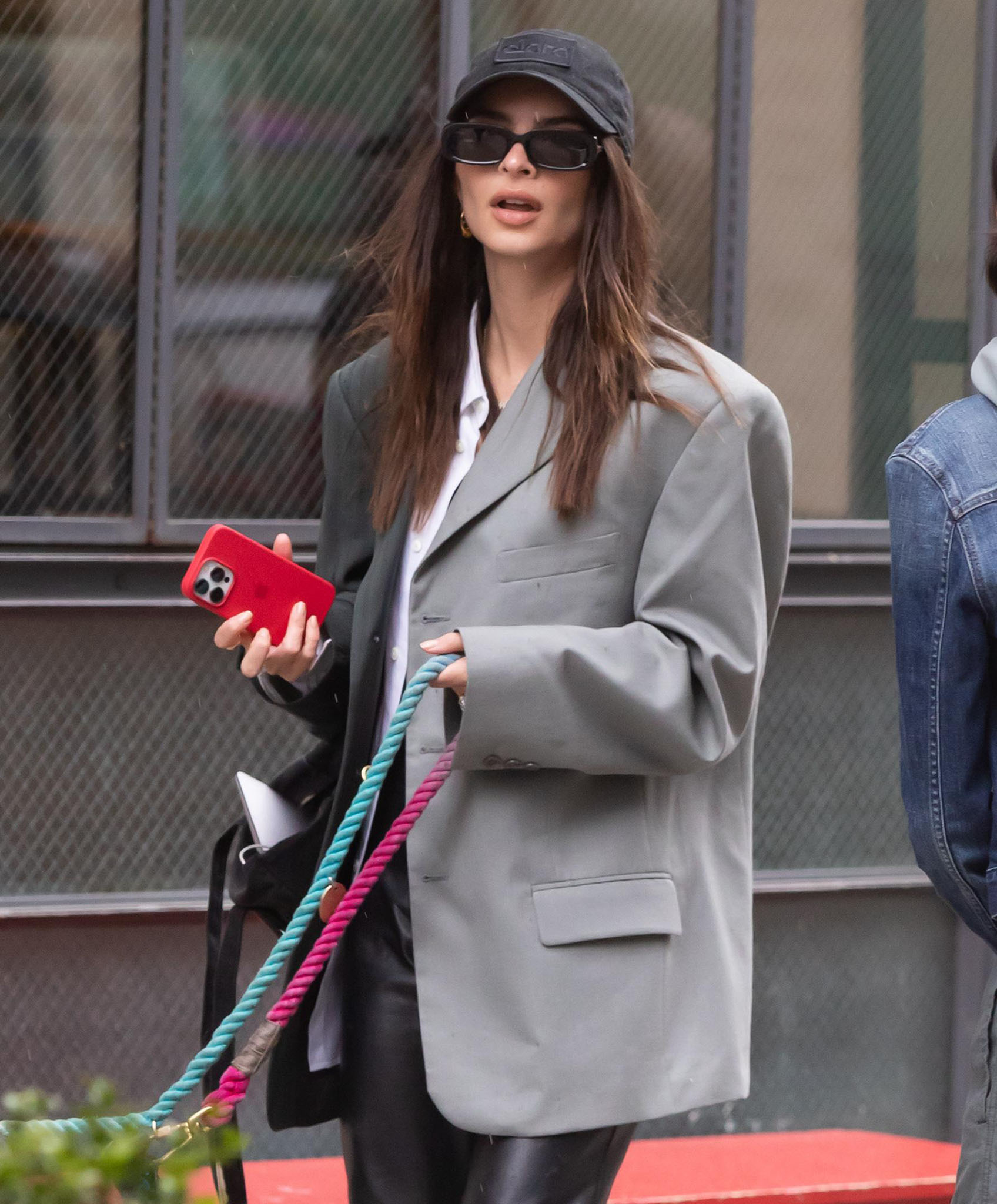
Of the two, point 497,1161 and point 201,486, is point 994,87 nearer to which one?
point 201,486

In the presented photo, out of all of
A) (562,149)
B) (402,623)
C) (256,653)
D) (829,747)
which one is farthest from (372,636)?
(829,747)

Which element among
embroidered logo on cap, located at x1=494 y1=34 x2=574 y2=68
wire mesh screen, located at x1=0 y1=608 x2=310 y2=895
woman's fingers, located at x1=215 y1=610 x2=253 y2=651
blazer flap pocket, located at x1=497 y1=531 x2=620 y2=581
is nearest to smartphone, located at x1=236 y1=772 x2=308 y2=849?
woman's fingers, located at x1=215 y1=610 x2=253 y2=651

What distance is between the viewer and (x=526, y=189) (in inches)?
93.4

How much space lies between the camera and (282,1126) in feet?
8.44

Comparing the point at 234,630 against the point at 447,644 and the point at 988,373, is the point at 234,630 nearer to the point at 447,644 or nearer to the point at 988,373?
the point at 447,644

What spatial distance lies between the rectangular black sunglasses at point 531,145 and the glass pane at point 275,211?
2226 mm

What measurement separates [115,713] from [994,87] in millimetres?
3152

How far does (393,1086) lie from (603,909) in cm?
45

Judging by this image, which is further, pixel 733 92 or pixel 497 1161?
pixel 733 92

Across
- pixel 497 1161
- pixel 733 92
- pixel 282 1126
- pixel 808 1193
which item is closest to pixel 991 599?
pixel 497 1161

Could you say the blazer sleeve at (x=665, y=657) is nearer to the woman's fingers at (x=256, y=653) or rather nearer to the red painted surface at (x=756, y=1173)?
the woman's fingers at (x=256, y=653)

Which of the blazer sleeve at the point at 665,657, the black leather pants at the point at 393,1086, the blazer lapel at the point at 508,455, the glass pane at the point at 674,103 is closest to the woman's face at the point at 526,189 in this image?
the blazer lapel at the point at 508,455

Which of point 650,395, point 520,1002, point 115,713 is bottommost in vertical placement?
point 115,713

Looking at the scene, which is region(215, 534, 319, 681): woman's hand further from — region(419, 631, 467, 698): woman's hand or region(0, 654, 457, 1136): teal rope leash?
region(419, 631, 467, 698): woman's hand
